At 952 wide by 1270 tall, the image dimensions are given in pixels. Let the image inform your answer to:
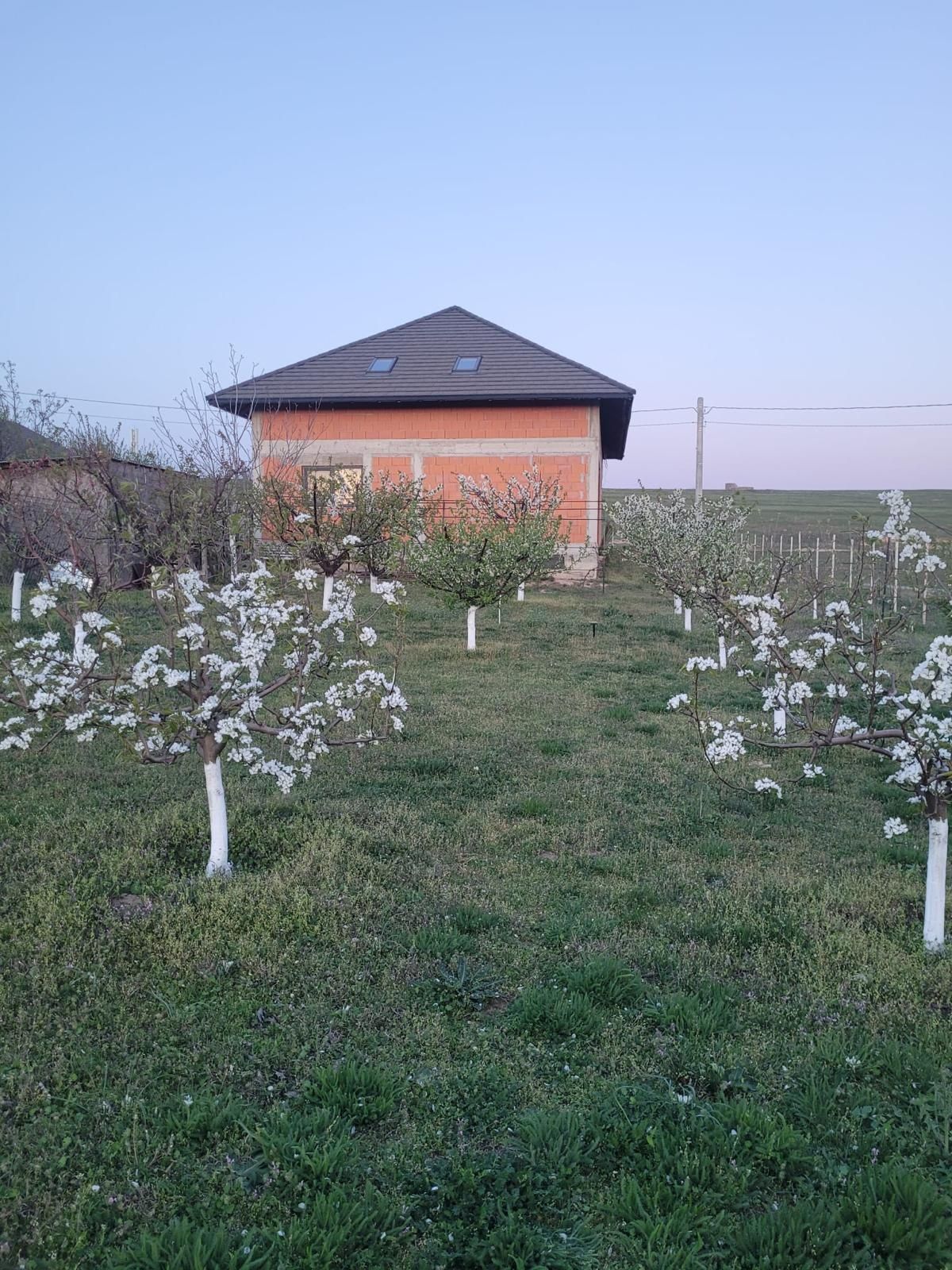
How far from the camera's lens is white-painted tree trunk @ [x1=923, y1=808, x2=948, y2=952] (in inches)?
186

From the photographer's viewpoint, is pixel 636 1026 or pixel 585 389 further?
pixel 585 389

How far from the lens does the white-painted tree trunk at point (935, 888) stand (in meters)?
4.73


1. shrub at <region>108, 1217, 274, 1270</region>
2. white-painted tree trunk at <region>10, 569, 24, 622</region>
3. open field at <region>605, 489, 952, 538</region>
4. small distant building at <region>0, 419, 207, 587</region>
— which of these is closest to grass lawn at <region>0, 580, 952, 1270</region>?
shrub at <region>108, 1217, 274, 1270</region>

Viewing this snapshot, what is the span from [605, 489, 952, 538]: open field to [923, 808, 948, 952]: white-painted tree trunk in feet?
115

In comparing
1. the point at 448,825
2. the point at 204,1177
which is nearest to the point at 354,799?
the point at 448,825

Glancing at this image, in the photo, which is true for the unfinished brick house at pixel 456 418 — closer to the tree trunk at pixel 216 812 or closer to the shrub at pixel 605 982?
the tree trunk at pixel 216 812

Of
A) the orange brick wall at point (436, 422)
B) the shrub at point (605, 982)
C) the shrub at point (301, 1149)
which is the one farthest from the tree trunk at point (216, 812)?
the orange brick wall at point (436, 422)

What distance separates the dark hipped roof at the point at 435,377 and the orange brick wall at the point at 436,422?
0.35 metres

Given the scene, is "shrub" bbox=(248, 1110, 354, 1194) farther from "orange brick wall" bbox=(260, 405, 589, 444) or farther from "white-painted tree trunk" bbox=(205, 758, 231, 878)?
"orange brick wall" bbox=(260, 405, 589, 444)

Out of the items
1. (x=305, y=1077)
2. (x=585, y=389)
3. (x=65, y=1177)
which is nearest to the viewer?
(x=65, y=1177)

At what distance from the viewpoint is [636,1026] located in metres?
4.02

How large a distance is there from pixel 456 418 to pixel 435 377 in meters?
1.55

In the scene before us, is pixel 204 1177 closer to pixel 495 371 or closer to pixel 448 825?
pixel 448 825

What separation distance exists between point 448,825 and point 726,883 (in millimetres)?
2031
